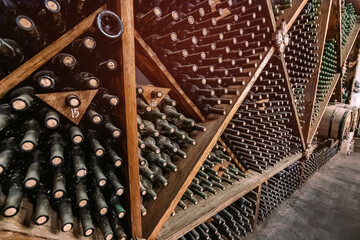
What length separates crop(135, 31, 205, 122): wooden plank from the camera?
105 centimetres

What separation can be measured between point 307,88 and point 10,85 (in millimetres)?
3172

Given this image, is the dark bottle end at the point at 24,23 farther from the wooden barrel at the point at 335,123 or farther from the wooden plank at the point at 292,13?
the wooden barrel at the point at 335,123

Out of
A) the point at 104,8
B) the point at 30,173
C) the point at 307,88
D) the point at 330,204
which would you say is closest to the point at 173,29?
the point at 104,8

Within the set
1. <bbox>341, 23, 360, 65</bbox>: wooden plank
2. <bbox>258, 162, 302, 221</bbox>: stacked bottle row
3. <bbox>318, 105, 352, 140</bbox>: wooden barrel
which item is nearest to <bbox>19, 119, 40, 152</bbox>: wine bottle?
<bbox>258, 162, 302, 221</bbox>: stacked bottle row

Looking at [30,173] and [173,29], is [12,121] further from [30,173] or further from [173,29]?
[173,29]

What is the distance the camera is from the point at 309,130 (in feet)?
9.30

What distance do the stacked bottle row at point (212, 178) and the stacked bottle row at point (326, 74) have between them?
2089 millimetres

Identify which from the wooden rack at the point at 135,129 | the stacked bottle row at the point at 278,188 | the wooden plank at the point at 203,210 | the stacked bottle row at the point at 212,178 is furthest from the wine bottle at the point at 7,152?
the stacked bottle row at the point at 278,188

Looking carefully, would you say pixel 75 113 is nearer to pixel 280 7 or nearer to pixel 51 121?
pixel 51 121

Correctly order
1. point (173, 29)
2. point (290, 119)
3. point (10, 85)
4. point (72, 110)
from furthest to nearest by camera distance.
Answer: point (290, 119), point (173, 29), point (72, 110), point (10, 85)

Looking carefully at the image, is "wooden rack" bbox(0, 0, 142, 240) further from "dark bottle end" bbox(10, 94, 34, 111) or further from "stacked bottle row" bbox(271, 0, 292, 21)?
"stacked bottle row" bbox(271, 0, 292, 21)

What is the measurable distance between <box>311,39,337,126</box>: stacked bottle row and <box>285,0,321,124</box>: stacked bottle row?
83 cm

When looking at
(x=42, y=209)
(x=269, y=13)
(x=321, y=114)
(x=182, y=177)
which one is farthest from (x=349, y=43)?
(x=42, y=209)

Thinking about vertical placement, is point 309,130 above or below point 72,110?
above
